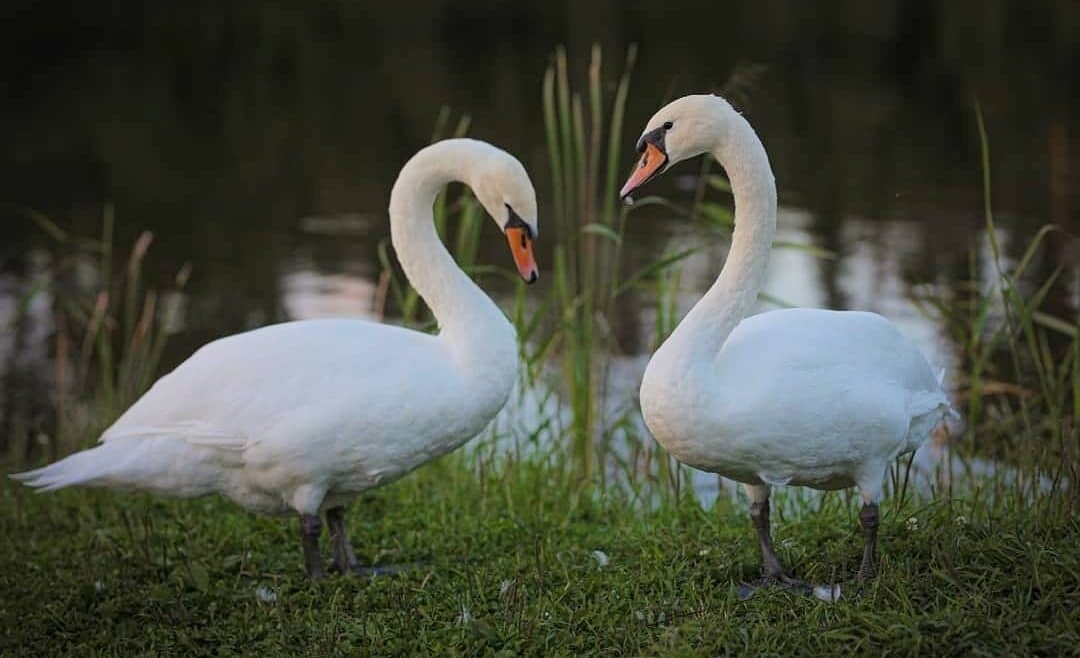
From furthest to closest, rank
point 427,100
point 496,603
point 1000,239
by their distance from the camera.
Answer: point 427,100 < point 1000,239 < point 496,603

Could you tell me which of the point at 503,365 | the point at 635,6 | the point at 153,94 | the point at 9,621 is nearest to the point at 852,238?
the point at 503,365

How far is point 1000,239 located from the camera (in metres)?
12.7

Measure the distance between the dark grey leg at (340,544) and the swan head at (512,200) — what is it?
3.75ft

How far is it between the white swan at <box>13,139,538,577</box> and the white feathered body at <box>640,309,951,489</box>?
80cm

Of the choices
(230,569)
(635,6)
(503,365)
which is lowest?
(230,569)

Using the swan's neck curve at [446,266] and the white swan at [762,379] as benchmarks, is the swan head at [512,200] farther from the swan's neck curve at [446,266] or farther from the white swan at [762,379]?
the white swan at [762,379]

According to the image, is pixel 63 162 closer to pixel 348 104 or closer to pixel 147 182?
pixel 147 182

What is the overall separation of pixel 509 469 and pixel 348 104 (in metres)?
→ 14.9

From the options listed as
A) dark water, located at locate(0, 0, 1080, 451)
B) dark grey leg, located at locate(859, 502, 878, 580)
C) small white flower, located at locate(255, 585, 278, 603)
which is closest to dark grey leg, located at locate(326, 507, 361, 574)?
small white flower, located at locate(255, 585, 278, 603)

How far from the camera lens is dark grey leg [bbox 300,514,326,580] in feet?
16.2

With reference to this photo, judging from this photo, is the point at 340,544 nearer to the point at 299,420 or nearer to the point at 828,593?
the point at 299,420

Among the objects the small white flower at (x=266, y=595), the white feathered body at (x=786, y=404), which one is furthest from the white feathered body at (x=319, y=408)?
the white feathered body at (x=786, y=404)

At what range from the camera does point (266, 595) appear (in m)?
4.85

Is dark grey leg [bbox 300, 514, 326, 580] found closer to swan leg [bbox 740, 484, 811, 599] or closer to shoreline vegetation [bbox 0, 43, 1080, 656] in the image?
shoreline vegetation [bbox 0, 43, 1080, 656]
